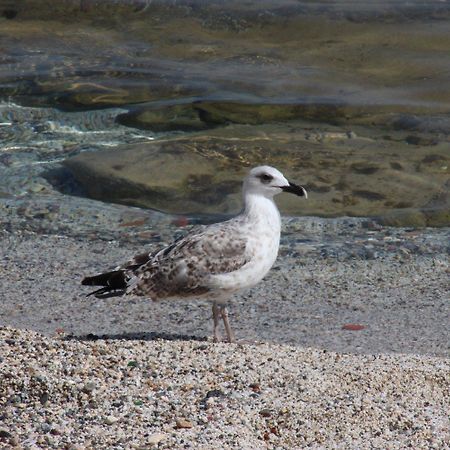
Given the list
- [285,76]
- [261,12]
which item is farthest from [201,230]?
[261,12]

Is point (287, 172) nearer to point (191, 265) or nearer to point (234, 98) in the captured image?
point (234, 98)

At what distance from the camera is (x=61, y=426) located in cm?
457

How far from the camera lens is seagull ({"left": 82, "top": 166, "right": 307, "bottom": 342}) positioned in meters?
6.00

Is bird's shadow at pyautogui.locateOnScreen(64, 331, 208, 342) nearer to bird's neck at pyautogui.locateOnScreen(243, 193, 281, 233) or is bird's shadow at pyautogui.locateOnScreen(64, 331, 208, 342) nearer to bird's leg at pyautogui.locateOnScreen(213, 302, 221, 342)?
bird's leg at pyautogui.locateOnScreen(213, 302, 221, 342)

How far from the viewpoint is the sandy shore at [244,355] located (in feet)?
15.3

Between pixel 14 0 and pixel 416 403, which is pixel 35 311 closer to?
pixel 416 403

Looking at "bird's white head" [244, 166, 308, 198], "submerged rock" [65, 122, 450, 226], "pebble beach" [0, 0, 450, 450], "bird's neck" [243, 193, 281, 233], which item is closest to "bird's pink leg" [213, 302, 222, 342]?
"pebble beach" [0, 0, 450, 450]

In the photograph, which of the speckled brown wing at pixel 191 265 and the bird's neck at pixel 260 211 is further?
the bird's neck at pixel 260 211

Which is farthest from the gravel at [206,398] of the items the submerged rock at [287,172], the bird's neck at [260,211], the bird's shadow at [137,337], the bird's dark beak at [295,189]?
the submerged rock at [287,172]

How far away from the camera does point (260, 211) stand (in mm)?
6234

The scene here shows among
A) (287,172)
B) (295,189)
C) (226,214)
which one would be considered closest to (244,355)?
(295,189)

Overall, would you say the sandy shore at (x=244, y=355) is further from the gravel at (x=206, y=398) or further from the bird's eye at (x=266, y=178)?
the bird's eye at (x=266, y=178)

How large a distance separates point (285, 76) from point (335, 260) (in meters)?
6.08

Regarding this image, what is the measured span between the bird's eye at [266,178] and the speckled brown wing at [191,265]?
387mm
